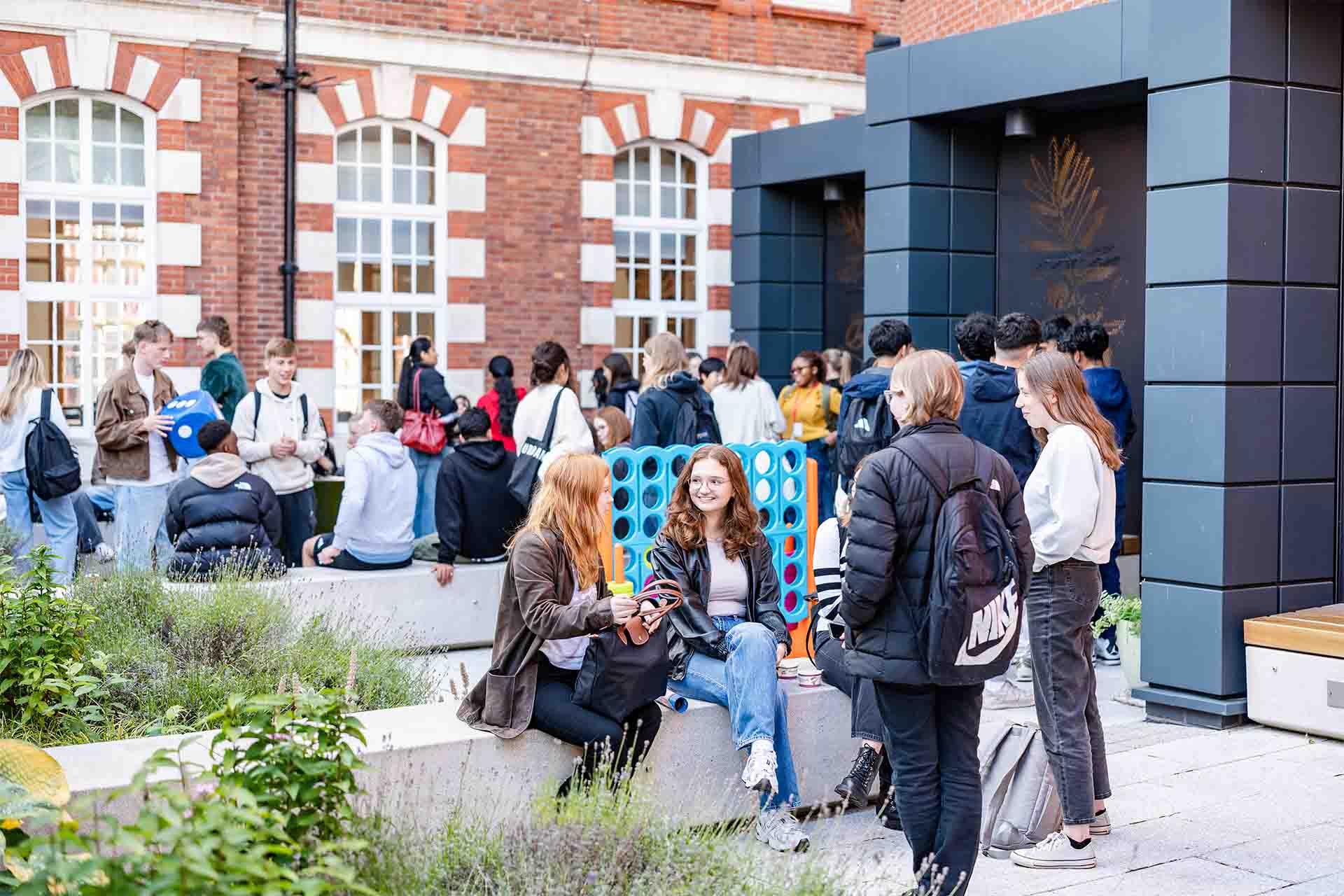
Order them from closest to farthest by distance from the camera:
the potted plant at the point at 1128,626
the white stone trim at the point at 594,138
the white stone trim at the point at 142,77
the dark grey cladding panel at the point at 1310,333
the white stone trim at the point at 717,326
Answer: the dark grey cladding panel at the point at 1310,333
the potted plant at the point at 1128,626
the white stone trim at the point at 142,77
the white stone trim at the point at 594,138
the white stone trim at the point at 717,326

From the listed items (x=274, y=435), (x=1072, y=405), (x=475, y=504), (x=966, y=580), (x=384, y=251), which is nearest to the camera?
(x=966, y=580)

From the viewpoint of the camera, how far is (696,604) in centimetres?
569

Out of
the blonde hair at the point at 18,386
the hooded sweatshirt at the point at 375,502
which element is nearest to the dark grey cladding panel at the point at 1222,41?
the hooded sweatshirt at the point at 375,502

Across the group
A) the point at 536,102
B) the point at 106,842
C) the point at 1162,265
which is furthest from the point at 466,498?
the point at 536,102

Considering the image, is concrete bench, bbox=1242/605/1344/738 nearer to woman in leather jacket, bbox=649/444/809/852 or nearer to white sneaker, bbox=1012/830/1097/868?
white sneaker, bbox=1012/830/1097/868

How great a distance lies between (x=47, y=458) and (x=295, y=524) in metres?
1.54

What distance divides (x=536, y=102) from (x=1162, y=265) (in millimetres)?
→ 9413

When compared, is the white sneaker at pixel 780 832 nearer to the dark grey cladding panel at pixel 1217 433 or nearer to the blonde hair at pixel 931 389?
the blonde hair at pixel 931 389

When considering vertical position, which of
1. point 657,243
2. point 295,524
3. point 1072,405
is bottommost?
point 295,524

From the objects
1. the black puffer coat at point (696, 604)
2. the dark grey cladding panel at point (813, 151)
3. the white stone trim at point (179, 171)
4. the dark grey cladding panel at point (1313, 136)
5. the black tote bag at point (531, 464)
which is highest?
the dark grey cladding panel at point (813, 151)

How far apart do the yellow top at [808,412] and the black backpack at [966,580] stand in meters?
7.34

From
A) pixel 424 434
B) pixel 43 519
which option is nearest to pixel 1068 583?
pixel 43 519

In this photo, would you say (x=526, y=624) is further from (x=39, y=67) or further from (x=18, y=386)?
(x=39, y=67)

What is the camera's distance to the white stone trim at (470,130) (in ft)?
49.2
